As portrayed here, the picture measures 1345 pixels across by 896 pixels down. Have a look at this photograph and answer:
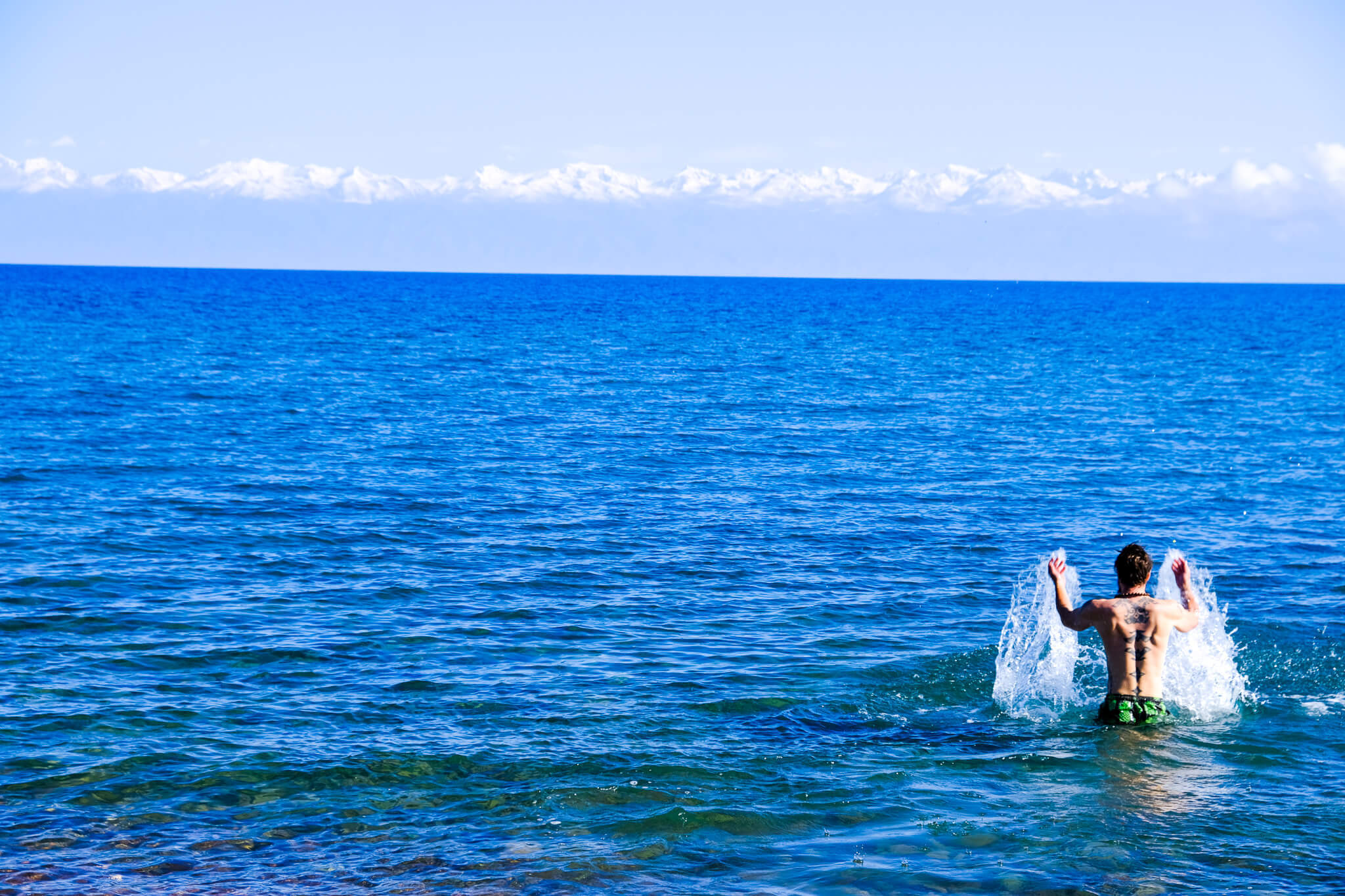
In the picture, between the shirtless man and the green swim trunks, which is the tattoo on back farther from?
the green swim trunks

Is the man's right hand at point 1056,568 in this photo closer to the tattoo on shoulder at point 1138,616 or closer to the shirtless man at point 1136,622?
the shirtless man at point 1136,622

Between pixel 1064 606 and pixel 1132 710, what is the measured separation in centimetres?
175

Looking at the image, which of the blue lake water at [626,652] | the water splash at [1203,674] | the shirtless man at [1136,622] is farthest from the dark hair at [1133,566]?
the blue lake water at [626,652]

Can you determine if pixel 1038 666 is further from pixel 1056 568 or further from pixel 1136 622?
pixel 1056 568

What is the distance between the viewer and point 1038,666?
1487 cm

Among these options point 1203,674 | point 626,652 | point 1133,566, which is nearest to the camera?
point 1133,566

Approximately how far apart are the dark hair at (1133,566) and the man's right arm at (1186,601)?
1.17 ft

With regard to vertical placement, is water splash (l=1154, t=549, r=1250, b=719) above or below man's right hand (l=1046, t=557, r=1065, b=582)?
below

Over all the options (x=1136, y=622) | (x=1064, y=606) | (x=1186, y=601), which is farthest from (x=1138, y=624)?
(x=1064, y=606)

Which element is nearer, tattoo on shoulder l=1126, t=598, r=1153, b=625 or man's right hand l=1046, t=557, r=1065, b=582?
man's right hand l=1046, t=557, r=1065, b=582

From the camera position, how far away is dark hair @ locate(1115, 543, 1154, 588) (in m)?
12.2

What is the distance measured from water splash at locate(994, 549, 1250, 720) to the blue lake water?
31 cm

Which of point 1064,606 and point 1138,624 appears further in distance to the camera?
point 1138,624

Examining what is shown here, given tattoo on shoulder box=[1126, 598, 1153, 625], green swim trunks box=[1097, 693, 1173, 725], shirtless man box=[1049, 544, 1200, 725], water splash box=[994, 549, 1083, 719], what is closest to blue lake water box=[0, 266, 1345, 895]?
green swim trunks box=[1097, 693, 1173, 725]
